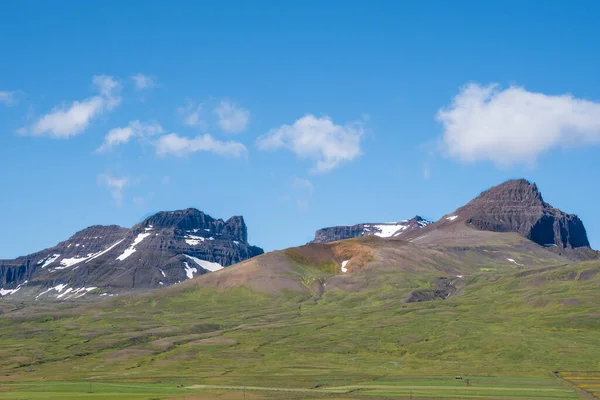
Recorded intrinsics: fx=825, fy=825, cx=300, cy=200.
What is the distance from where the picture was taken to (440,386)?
174500 millimetres

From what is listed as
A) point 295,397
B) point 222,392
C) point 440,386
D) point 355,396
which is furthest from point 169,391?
point 440,386

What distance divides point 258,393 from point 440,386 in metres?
40.6

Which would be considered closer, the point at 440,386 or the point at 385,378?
the point at 440,386

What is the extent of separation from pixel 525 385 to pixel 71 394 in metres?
94.0

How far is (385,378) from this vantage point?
19800 centimetres

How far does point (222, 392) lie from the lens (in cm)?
16250

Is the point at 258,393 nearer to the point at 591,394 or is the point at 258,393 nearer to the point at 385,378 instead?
the point at 385,378

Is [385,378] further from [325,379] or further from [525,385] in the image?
[525,385]

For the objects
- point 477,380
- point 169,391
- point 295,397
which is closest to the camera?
point 295,397

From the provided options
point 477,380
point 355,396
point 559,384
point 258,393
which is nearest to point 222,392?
point 258,393

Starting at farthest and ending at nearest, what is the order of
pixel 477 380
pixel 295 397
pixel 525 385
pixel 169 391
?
pixel 477 380
pixel 525 385
pixel 169 391
pixel 295 397

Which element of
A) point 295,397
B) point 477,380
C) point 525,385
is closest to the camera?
point 295,397

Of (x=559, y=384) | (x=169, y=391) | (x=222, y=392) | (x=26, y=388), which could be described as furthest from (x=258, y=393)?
(x=559, y=384)

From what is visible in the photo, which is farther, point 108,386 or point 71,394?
point 108,386
